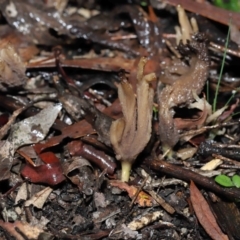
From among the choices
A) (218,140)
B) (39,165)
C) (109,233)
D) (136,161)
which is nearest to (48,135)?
(39,165)

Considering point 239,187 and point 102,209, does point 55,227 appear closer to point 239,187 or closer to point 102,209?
point 102,209

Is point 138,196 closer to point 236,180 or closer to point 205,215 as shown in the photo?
point 205,215

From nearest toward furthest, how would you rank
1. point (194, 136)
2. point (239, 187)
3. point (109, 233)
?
point (109, 233)
point (239, 187)
point (194, 136)

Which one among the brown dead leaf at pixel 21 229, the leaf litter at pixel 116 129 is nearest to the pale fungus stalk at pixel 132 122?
the leaf litter at pixel 116 129

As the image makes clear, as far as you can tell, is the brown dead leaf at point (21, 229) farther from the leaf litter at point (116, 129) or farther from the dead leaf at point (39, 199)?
the dead leaf at point (39, 199)

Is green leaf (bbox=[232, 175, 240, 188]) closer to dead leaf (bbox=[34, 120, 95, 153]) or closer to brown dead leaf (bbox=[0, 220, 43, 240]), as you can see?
dead leaf (bbox=[34, 120, 95, 153])

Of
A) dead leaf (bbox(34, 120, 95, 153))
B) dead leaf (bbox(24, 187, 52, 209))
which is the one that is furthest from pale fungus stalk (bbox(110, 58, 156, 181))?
dead leaf (bbox(24, 187, 52, 209))
